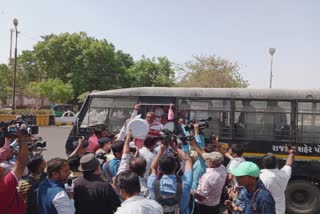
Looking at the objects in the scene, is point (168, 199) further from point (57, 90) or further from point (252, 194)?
point (57, 90)

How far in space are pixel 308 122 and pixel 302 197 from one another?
5.27ft

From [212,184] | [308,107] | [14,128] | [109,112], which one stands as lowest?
[212,184]

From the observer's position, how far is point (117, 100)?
875 centimetres

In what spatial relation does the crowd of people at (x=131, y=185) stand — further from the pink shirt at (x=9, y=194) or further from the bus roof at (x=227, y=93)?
the bus roof at (x=227, y=93)

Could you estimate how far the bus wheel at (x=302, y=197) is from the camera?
7523 millimetres

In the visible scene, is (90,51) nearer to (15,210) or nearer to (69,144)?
(69,144)

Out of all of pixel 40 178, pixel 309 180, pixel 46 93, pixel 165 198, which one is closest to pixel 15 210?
pixel 40 178

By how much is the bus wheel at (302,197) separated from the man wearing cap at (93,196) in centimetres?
530

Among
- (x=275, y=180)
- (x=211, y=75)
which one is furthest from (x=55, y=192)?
(x=211, y=75)

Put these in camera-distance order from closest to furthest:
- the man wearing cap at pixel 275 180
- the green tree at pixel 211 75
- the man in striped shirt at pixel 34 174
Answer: the man in striped shirt at pixel 34 174 → the man wearing cap at pixel 275 180 → the green tree at pixel 211 75

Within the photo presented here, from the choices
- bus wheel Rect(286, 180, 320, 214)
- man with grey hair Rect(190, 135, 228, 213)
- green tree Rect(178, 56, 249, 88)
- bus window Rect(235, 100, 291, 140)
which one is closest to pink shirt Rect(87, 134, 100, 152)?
man with grey hair Rect(190, 135, 228, 213)

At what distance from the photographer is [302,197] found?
7.63 meters

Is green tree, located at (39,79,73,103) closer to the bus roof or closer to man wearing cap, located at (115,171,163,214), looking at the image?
the bus roof

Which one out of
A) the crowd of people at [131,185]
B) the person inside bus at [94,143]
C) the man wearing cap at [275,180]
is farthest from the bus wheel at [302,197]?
the person inside bus at [94,143]
